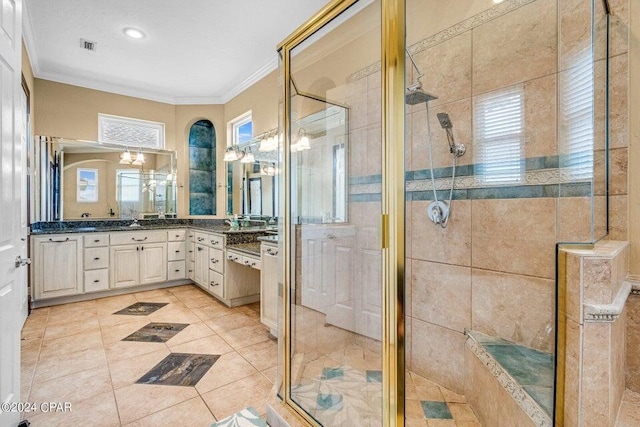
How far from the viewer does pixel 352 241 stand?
2.22m

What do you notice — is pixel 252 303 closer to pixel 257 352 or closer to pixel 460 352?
pixel 257 352

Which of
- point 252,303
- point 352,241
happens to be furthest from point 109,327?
point 352,241

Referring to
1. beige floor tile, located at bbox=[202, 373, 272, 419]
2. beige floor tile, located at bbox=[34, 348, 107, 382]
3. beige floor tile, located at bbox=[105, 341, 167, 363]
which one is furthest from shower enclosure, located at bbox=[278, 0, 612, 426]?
beige floor tile, located at bbox=[34, 348, 107, 382]

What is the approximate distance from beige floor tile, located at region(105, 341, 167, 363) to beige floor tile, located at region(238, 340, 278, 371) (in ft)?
2.37

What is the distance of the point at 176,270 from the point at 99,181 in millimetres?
1632

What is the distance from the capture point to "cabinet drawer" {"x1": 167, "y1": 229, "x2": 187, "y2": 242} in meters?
4.36

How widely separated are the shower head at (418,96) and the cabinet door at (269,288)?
1.54 metres

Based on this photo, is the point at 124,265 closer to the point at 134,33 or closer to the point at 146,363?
the point at 146,363

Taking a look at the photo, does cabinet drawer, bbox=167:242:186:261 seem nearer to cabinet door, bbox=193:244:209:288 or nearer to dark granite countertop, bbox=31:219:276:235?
dark granite countertop, bbox=31:219:276:235

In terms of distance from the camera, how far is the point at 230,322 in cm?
309

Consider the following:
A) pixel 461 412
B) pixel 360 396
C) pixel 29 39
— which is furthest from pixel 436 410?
pixel 29 39

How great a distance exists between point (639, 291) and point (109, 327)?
152 inches

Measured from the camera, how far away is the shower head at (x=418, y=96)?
5.87ft

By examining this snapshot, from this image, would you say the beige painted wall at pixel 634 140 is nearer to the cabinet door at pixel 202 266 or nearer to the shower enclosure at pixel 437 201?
the shower enclosure at pixel 437 201
